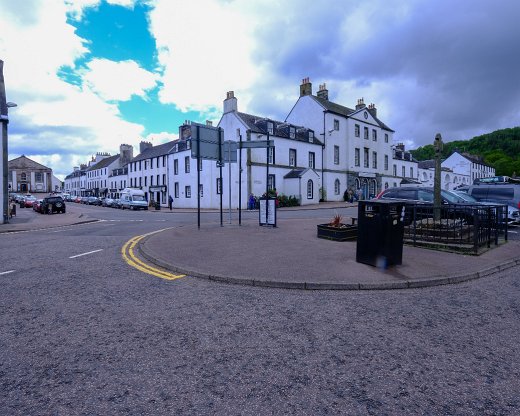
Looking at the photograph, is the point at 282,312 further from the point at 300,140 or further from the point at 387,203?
the point at 300,140

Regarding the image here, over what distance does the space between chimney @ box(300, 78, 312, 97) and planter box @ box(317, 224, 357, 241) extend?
36086mm

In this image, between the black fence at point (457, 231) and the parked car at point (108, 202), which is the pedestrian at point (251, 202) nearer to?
the black fence at point (457, 231)

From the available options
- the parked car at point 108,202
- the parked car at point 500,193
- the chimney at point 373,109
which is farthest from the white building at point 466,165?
the parked car at point 108,202

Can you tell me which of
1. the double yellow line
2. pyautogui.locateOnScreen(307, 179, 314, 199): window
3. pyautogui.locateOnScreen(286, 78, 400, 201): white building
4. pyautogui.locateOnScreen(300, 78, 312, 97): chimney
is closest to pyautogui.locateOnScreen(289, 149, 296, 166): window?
pyautogui.locateOnScreen(307, 179, 314, 199): window

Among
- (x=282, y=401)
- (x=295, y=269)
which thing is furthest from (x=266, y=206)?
(x=282, y=401)

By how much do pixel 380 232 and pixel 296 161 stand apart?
32480 mm

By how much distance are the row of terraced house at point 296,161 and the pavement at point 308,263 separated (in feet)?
57.8

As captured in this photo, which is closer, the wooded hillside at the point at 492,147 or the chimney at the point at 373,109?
the chimney at the point at 373,109

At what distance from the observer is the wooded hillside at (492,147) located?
104 meters

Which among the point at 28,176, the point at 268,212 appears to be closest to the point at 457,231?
the point at 268,212

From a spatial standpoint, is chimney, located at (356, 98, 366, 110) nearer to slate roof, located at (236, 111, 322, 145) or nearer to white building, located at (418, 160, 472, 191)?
slate roof, located at (236, 111, 322, 145)

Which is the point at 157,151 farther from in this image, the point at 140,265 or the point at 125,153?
the point at 140,265

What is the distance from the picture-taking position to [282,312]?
15.0 feet

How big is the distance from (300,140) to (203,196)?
13655mm
